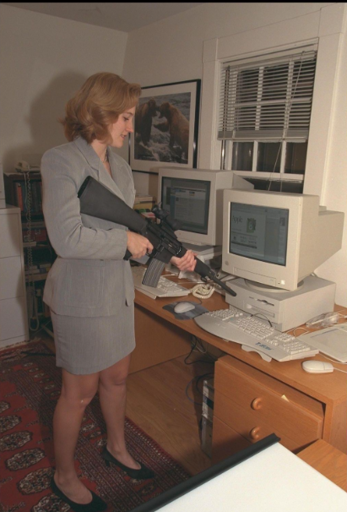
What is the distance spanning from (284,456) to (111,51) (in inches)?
119

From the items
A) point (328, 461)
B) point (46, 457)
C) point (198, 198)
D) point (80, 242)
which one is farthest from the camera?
point (198, 198)

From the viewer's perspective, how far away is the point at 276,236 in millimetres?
1580

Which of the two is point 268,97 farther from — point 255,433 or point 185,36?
point 255,433

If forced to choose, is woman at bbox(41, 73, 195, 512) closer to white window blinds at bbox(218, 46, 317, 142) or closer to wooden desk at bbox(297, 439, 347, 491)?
wooden desk at bbox(297, 439, 347, 491)

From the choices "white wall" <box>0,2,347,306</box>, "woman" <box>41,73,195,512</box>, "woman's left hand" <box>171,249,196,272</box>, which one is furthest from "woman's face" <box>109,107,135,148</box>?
"white wall" <box>0,2,347,306</box>

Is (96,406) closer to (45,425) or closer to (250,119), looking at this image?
(45,425)

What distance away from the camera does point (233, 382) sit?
1.46m

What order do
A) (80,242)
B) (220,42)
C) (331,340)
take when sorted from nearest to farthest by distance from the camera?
(80,242) → (331,340) → (220,42)

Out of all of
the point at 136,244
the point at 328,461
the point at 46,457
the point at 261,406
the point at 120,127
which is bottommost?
the point at 46,457

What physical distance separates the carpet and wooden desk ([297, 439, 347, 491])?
0.85 metres

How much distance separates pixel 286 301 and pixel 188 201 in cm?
83

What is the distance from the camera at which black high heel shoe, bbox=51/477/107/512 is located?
58.8 inches

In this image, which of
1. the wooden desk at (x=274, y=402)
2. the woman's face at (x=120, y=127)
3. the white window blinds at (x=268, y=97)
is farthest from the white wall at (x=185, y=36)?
the wooden desk at (x=274, y=402)

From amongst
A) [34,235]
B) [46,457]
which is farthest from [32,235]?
[46,457]
